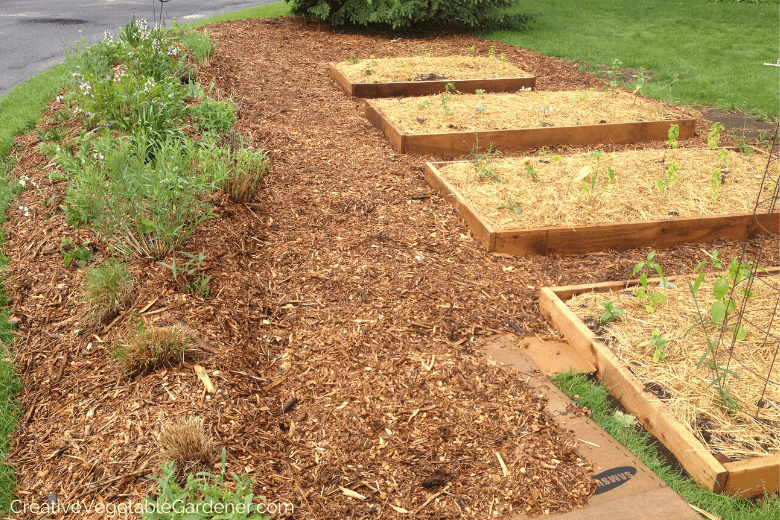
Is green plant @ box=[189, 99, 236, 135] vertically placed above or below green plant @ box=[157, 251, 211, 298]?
above

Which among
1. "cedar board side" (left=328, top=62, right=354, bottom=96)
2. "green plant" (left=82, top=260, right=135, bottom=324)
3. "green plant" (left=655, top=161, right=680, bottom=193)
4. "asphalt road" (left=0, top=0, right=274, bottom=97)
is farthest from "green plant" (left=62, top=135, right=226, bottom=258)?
"asphalt road" (left=0, top=0, right=274, bottom=97)

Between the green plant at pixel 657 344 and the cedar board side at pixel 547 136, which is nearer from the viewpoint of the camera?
the green plant at pixel 657 344

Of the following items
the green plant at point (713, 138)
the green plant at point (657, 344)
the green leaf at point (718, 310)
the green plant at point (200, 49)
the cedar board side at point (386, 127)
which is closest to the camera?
the green leaf at point (718, 310)

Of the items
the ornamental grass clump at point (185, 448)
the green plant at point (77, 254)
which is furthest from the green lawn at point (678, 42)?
the ornamental grass clump at point (185, 448)

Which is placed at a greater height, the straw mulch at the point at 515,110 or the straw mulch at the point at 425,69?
the straw mulch at the point at 425,69

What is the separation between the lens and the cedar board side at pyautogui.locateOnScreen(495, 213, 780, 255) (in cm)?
431

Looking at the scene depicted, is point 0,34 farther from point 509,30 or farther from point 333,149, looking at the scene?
point 509,30

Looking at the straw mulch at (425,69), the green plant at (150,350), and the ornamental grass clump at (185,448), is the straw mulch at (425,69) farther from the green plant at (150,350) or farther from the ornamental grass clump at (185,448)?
the ornamental grass clump at (185,448)

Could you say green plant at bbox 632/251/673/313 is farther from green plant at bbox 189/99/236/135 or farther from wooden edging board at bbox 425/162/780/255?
green plant at bbox 189/99/236/135

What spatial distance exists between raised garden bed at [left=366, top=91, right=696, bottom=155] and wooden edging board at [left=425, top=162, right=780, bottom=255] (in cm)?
174

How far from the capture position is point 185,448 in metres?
2.33

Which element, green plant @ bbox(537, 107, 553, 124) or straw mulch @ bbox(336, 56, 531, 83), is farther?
straw mulch @ bbox(336, 56, 531, 83)

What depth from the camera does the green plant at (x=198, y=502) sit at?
2002mm

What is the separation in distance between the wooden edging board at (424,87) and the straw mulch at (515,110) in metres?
0.37
